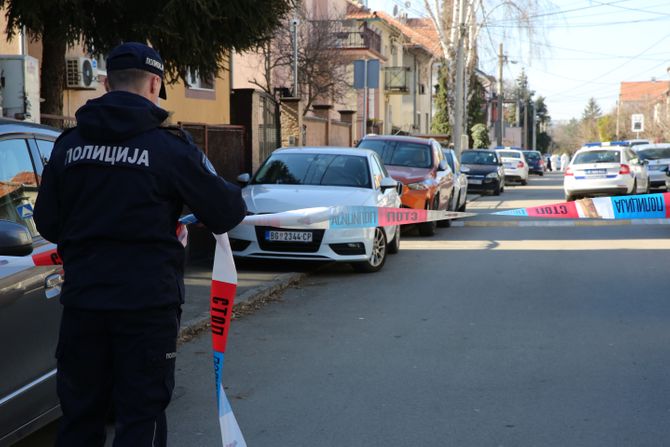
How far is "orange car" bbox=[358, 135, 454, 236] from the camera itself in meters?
16.3

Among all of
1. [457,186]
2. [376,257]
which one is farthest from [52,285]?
[457,186]

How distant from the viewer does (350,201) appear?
38.6ft

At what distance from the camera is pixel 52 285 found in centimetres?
462

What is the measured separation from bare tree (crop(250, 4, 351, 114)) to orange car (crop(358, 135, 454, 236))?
14.4 m

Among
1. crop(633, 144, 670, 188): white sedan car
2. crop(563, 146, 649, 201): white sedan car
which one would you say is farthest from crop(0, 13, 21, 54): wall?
crop(633, 144, 670, 188): white sedan car

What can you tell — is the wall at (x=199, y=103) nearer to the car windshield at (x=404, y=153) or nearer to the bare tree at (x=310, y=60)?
the car windshield at (x=404, y=153)

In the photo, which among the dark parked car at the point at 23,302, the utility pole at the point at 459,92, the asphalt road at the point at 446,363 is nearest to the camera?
the dark parked car at the point at 23,302

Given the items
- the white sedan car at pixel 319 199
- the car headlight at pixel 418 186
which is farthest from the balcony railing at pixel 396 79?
the white sedan car at pixel 319 199

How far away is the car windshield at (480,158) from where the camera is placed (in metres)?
33.5

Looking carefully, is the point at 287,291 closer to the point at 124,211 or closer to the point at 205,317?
the point at 205,317

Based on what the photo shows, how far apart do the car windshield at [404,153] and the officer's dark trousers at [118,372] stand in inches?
568

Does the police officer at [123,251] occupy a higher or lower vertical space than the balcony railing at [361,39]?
lower

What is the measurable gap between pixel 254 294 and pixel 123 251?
255 inches

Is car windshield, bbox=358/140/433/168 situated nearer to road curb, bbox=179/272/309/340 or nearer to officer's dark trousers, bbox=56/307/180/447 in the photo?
road curb, bbox=179/272/309/340
